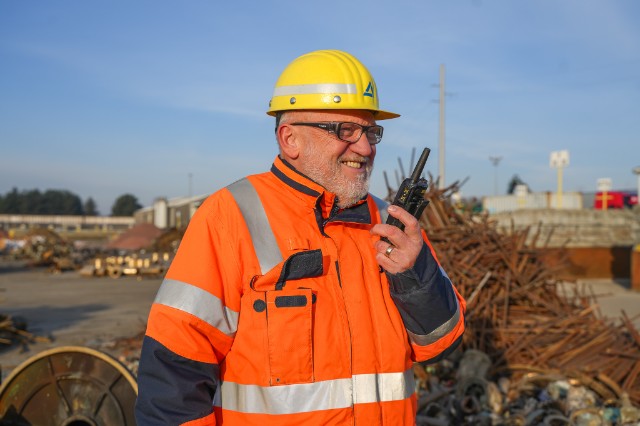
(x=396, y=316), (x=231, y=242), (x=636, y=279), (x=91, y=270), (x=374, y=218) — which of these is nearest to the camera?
(x=231, y=242)

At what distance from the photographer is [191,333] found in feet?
6.72

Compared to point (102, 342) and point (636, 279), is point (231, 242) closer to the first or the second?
point (102, 342)

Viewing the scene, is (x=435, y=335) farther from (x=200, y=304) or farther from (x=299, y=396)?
(x=200, y=304)

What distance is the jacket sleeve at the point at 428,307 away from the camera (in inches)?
90.0

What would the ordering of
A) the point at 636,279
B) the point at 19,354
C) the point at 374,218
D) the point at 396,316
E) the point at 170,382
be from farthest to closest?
the point at 636,279 < the point at 19,354 < the point at 374,218 < the point at 396,316 < the point at 170,382

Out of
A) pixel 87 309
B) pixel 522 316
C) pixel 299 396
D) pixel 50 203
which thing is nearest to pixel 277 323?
pixel 299 396

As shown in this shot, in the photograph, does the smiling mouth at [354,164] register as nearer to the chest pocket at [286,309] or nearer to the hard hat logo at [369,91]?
the hard hat logo at [369,91]

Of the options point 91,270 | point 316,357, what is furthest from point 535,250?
point 91,270

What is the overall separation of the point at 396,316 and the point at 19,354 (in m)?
8.66

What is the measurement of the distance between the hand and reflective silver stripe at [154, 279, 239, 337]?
564 mm

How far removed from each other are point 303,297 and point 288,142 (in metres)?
0.68

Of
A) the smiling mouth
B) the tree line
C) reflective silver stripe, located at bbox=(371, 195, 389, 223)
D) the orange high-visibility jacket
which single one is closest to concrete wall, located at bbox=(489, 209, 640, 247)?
reflective silver stripe, located at bbox=(371, 195, 389, 223)

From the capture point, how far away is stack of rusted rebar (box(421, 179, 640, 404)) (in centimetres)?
645

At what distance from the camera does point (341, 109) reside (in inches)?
95.2
